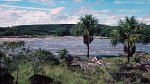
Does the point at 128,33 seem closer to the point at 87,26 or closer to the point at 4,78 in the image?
the point at 87,26

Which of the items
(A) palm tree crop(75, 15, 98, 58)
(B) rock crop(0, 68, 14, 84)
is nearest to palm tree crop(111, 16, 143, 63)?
(A) palm tree crop(75, 15, 98, 58)

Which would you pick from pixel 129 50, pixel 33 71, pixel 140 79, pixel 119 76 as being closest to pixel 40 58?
pixel 33 71

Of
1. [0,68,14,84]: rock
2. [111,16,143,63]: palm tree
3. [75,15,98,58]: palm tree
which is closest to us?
[0,68,14,84]: rock

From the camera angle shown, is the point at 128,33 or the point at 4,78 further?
the point at 128,33

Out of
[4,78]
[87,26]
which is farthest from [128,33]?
[4,78]

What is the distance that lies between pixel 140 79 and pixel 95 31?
6196 cm

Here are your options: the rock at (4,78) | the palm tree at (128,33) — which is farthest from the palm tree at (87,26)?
the rock at (4,78)

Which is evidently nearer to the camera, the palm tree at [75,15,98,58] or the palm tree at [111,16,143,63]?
the palm tree at [111,16,143,63]

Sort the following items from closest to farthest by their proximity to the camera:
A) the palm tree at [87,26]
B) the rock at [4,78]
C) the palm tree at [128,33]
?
the rock at [4,78], the palm tree at [128,33], the palm tree at [87,26]

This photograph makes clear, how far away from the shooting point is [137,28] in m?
70.1

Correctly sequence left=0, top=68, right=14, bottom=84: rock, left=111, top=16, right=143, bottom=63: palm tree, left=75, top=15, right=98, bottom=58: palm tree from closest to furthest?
left=0, top=68, right=14, bottom=84: rock < left=111, top=16, right=143, bottom=63: palm tree < left=75, top=15, right=98, bottom=58: palm tree

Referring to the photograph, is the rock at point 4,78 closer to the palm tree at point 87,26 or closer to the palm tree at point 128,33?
the palm tree at point 128,33

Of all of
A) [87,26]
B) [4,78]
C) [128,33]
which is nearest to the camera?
[4,78]

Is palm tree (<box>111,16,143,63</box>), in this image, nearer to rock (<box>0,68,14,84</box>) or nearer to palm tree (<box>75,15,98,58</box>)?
palm tree (<box>75,15,98,58</box>)
